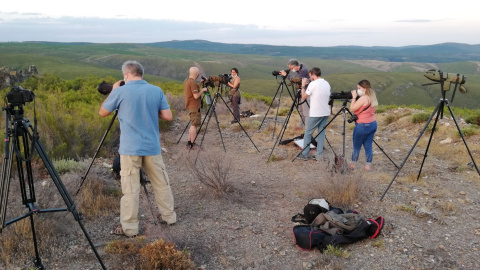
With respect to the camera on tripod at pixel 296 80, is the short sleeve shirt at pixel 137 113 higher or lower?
lower

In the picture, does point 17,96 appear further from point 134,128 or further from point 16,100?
point 134,128

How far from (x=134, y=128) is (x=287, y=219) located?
238 centimetres

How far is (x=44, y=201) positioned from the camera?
425 cm

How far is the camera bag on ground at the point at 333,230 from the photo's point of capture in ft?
12.6

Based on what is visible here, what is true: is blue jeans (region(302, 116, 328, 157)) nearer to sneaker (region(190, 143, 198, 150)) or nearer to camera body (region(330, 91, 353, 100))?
camera body (region(330, 91, 353, 100))

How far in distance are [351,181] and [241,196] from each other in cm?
171

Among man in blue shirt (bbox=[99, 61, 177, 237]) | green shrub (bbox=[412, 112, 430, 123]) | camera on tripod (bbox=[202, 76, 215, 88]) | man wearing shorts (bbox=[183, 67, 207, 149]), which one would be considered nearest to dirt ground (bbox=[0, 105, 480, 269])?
man in blue shirt (bbox=[99, 61, 177, 237])

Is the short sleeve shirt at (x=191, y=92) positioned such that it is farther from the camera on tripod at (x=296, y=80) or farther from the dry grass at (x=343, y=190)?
the dry grass at (x=343, y=190)

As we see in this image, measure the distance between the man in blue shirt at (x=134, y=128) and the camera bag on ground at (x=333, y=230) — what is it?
1.87 metres

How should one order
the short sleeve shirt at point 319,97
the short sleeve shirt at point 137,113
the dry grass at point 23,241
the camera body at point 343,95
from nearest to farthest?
1. the dry grass at point 23,241
2. the short sleeve shirt at point 137,113
3. the camera body at point 343,95
4. the short sleeve shirt at point 319,97

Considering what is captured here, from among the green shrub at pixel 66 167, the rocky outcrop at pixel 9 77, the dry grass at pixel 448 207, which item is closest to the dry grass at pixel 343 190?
the dry grass at pixel 448 207

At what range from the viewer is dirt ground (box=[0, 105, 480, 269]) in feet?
11.9

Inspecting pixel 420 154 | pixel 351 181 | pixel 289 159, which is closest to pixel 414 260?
pixel 351 181

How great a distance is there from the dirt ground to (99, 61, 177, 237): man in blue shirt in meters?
0.47
